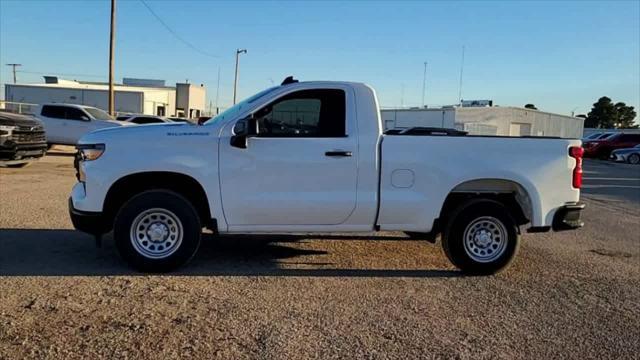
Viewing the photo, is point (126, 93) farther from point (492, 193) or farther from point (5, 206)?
point (492, 193)

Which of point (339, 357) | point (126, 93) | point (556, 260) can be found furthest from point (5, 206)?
point (126, 93)

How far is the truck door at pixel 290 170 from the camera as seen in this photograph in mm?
5762

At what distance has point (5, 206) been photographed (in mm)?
9289

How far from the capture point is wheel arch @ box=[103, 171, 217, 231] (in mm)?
5742

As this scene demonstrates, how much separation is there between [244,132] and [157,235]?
1406mm

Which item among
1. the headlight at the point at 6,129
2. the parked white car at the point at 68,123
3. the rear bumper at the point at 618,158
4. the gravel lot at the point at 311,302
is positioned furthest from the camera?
the rear bumper at the point at 618,158

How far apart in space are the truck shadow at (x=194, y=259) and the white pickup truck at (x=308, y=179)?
402 millimetres

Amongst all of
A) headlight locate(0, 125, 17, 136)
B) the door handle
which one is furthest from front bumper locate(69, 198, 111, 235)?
headlight locate(0, 125, 17, 136)

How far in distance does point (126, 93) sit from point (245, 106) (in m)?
55.4

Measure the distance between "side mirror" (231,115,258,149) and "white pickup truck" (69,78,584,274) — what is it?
1 cm

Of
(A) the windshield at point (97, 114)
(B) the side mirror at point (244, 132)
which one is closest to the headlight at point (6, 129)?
(A) the windshield at point (97, 114)

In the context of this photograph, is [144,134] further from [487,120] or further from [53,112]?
[487,120]

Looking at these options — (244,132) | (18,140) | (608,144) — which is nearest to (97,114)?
(18,140)

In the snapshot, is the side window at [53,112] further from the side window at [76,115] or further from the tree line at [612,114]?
the tree line at [612,114]
